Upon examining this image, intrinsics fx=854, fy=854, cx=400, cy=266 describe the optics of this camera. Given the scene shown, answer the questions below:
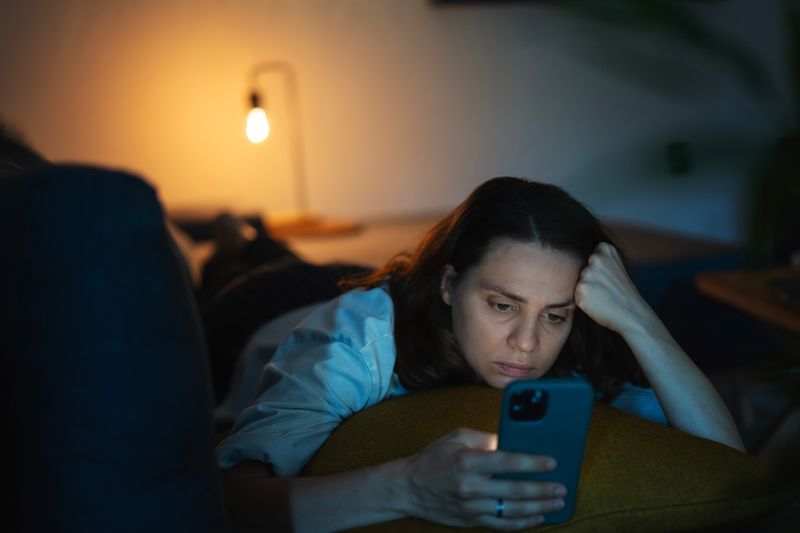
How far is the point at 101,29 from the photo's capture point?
11.2 feet

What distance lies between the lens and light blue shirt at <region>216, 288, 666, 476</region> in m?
0.96

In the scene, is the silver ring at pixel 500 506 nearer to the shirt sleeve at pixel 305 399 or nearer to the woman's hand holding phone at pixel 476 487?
the woman's hand holding phone at pixel 476 487

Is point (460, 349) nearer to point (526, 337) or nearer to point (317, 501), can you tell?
point (526, 337)

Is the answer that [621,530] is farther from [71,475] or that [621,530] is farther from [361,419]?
[71,475]

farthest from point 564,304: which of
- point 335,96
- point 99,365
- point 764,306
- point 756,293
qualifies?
point 335,96

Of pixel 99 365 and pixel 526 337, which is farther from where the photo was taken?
pixel 526 337

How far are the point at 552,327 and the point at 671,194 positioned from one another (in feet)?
10.5

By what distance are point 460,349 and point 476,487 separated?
0.36 m

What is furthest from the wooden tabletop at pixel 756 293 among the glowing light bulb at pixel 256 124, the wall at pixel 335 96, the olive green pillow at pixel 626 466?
the glowing light bulb at pixel 256 124

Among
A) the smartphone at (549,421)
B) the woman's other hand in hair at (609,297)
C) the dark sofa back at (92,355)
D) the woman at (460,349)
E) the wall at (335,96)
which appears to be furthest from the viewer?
the wall at (335,96)

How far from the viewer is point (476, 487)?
78cm

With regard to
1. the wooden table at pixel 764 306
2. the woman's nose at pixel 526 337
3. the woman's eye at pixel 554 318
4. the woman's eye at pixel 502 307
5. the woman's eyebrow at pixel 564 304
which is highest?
the woman's eyebrow at pixel 564 304

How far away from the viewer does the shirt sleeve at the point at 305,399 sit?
37.5 inches

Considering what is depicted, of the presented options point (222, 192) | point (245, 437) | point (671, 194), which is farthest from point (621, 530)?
point (671, 194)
